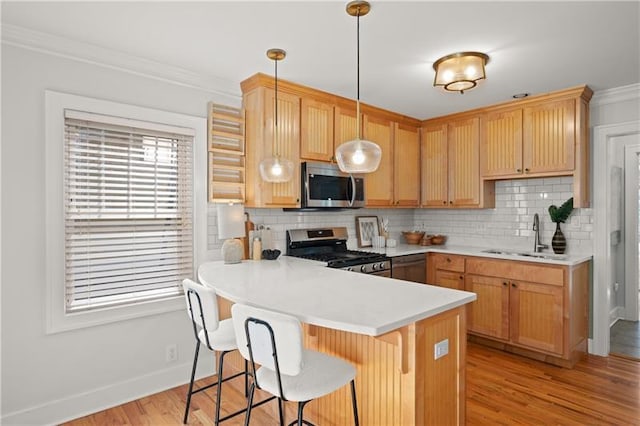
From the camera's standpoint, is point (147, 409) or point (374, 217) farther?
point (374, 217)

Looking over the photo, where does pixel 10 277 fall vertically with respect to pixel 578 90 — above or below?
below

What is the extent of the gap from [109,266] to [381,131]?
2.91 meters

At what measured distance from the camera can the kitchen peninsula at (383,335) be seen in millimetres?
1637

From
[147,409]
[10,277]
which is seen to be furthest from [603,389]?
[10,277]

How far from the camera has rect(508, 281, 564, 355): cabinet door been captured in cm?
327

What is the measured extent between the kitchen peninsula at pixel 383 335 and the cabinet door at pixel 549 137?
2.28m

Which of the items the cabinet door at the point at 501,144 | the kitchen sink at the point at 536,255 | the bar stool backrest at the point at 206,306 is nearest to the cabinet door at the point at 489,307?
the kitchen sink at the point at 536,255

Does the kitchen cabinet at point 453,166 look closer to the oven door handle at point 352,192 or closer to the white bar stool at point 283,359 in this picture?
the oven door handle at point 352,192

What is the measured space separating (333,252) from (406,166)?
54.4 inches

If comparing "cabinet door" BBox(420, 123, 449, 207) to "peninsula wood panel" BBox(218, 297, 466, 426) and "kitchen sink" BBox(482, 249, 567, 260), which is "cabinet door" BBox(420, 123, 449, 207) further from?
"peninsula wood panel" BBox(218, 297, 466, 426)

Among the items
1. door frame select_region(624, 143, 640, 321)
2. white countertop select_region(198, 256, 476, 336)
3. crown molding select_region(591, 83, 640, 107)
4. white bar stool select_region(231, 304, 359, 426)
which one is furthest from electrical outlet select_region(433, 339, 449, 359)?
door frame select_region(624, 143, 640, 321)

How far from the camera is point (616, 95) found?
135 inches

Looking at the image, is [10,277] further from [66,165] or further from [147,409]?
[147,409]

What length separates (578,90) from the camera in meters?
3.34
